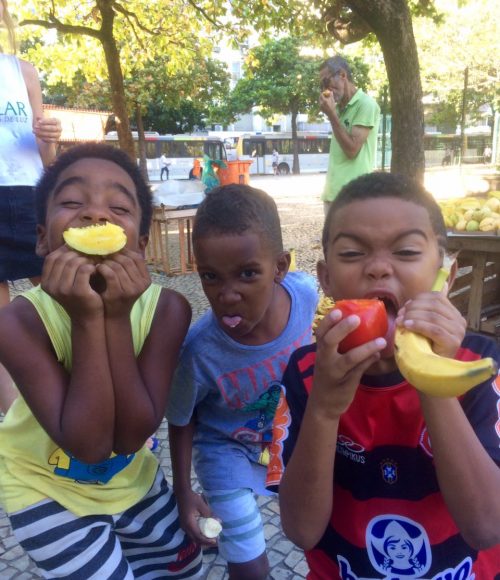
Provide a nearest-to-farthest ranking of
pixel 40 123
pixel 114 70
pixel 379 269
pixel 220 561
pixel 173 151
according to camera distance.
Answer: pixel 379 269 → pixel 220 561 → pixel 40 123 → pixel 114 70 → pixel 173 151

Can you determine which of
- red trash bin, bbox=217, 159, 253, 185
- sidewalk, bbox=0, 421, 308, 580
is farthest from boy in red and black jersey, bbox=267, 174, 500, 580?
red trash bin, bbox=217, 159, 253, 185

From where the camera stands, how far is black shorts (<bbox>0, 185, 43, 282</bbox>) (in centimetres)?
283

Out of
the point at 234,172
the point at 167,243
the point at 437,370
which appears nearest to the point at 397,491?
the point at 437,370

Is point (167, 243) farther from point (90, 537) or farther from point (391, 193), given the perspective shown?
point (391, 193)

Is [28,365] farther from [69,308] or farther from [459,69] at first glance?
[459,69]

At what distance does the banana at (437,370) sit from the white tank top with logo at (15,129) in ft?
8.41

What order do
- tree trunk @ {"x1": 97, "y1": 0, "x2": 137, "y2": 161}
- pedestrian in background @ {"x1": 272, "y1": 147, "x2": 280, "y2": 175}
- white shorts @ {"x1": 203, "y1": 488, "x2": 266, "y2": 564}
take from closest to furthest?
white shorts @ {"x1": 203, "y1": 488, "x2": 266, "y2": 564}
tree trunk @ {"x1": 97, "y1": 0, "x2": 137, "y2": 161}
pedestrian in background @ {"x1": 272, "y1": 147, "x2": 280, "y2": 175}

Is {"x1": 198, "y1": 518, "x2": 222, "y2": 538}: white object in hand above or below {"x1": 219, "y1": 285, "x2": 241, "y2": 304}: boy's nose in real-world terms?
below

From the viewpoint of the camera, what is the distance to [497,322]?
4.46 metres

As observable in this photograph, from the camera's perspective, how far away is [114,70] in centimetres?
763

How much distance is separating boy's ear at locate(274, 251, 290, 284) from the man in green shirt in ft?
9.59

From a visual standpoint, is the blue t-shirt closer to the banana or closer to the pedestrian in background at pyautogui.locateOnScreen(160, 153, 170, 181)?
the banana

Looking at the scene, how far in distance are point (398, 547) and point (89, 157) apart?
4.81 ft

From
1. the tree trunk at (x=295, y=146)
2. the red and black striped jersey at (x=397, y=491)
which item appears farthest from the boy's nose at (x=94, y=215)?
the tree trunk at (x=295, y=146)
